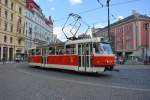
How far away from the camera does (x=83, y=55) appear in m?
19.5

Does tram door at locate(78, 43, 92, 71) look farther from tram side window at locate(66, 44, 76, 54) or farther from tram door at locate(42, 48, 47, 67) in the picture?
tram door at locate(42, 48, 47, 67)

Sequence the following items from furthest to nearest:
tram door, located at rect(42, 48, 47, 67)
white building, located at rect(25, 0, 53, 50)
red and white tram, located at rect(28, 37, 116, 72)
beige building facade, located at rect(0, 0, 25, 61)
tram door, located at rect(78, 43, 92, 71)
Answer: white building, located at rect(25, 0, 53, 50)
beige building facade, located at rect(0, 0, 25, 61)
tram door, located at rect(42, 48, 47, 67)
tram door, located at rect(78, 43, 92, 71)
red and white tram, located at rect(28, 37, 116, 72)

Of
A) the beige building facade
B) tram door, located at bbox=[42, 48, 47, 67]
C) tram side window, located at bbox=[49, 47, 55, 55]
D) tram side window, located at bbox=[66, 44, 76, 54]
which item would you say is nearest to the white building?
the beige building facade

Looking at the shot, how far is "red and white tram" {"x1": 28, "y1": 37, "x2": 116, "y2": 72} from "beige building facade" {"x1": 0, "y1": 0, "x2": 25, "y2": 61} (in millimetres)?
39141

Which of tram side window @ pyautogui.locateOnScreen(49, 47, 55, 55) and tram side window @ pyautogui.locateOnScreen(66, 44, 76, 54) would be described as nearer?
tram side window @ pyautogui.locateOnScreen(66, 44, 76, 54)

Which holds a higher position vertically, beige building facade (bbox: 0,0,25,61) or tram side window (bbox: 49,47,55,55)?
beige building facade (bbox: 0,0,25,61)

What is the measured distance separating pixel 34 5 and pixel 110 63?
75.8 m

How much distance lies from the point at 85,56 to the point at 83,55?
0.30 meters

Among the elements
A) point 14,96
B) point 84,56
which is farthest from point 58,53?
point 14,96

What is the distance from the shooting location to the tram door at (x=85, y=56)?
1888cm

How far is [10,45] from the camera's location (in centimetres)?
6525

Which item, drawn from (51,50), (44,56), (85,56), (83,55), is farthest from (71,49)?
(44,56)

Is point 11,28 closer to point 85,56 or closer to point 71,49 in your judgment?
point 71,49

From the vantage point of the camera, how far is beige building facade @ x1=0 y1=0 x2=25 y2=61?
2403 inches
